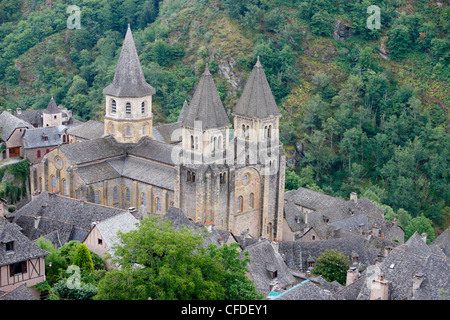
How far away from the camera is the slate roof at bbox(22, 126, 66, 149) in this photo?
77.8m

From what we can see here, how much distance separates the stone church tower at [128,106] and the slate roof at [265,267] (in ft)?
A: 69.9

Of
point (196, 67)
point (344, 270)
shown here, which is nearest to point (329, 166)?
point (196, 67)

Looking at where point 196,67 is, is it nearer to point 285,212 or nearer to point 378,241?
point 285,212

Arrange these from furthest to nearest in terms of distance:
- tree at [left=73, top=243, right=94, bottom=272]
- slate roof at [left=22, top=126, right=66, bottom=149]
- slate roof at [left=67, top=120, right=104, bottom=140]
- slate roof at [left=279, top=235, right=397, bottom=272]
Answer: slate roof at [left=22, top=126, right=66, bottom=149] < slate roof at [left=67, top=120, right=104, bottom=140] < slate roof at [left=279, top=235, right=397, bottom=272] < tree at [left=73, top=243, right=94, bottom=272]

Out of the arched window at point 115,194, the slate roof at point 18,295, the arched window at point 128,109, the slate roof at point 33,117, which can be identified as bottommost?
the arched window at point 115,194

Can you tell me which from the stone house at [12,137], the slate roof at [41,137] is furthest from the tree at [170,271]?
the stone house at [12,137]

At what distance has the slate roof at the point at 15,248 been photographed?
3841 cm

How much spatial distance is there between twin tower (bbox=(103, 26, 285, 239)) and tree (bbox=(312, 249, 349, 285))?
8.06 metres

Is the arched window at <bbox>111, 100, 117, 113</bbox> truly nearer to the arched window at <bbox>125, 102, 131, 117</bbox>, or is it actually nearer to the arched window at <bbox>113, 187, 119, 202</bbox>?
the arched window at <bbox>125, 102, 131, 117</bbox>

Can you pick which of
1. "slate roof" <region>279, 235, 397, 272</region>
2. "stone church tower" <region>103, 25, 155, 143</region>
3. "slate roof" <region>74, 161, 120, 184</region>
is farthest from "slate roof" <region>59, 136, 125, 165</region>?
"slate roof" <region>279, 235, 397, 272</region>

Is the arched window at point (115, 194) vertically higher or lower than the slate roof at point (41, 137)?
lower

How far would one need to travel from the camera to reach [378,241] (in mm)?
55969

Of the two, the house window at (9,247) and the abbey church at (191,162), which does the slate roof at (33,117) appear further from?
the house window at (9,247)

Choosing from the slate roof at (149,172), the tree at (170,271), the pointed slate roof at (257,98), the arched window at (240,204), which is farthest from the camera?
the slate roof at (149,172)
